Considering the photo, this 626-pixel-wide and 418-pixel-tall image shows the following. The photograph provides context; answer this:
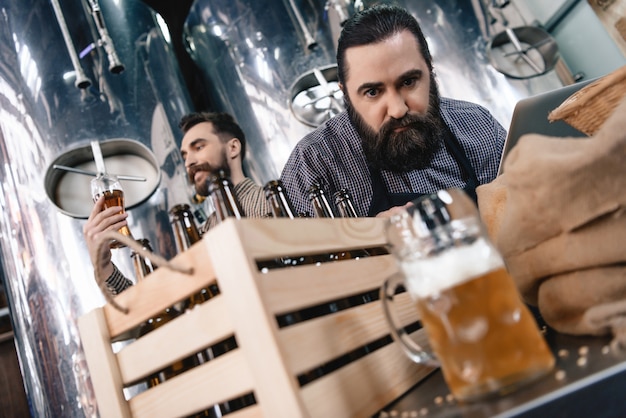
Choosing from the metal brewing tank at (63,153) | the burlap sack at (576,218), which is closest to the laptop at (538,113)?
the burlap sack at (576,218)

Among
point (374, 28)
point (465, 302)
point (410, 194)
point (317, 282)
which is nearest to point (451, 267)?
point (465, 302)

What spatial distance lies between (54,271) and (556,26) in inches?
115

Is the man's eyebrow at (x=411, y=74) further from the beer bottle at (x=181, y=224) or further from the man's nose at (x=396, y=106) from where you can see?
the beer bottle at (x=181, y=224)

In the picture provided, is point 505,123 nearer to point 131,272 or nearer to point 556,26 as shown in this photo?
point 556,26

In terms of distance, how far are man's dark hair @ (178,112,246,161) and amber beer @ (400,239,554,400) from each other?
2027mm

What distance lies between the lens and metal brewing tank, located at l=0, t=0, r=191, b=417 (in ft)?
6.15

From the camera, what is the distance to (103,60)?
7.70ft

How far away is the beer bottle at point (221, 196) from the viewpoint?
0.78 m

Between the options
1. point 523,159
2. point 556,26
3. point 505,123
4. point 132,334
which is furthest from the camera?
point 556,26

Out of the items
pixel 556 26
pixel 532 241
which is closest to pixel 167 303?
pixel 532 241

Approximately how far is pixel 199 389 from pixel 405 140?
4.07ft

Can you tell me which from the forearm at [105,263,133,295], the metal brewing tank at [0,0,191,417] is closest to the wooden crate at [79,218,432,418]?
the forearm at [105,263,133,295]

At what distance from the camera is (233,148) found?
251 cm

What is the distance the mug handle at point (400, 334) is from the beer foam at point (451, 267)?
0.04 meters
